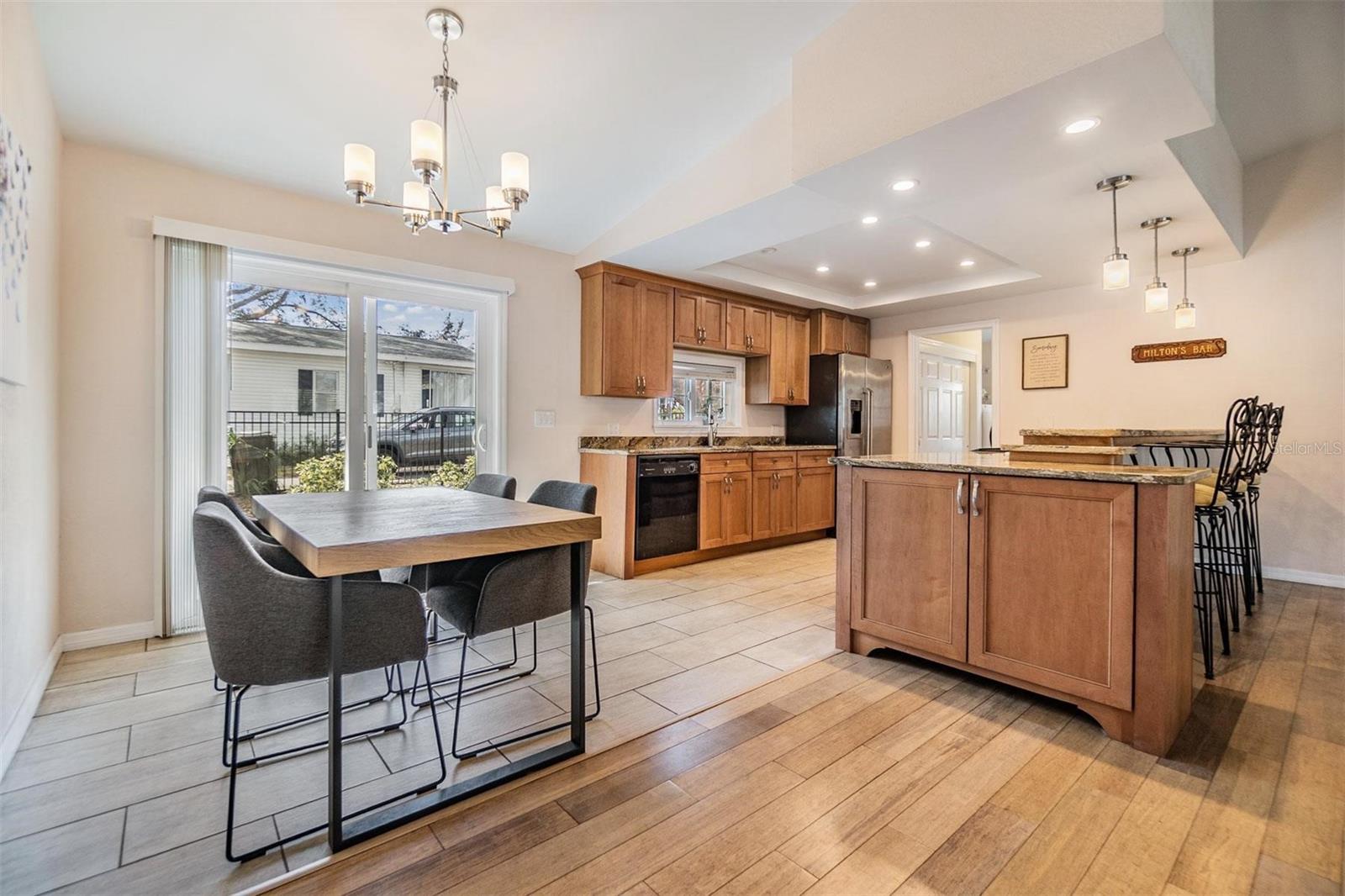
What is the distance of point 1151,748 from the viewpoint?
1974 mm

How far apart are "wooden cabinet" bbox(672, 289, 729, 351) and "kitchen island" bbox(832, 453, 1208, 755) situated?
258cm

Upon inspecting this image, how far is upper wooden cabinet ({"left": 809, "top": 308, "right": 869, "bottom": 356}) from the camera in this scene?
6.10 m

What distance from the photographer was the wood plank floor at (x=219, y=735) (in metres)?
1.48

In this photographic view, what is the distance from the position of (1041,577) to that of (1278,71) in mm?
3617

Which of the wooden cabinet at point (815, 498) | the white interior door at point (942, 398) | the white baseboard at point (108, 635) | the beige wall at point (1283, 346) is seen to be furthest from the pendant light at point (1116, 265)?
the white baseboard at point (108, 635)

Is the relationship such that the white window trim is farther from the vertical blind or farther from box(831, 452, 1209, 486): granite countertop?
the vertical blind

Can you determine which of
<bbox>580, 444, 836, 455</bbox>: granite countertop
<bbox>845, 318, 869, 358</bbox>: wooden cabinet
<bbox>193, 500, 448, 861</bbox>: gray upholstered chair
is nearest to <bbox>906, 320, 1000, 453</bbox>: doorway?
<bbox>845, 318, 869, 358</bbox>: wooden cabinet

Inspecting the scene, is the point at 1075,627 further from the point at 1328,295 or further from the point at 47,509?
the point at 47,509

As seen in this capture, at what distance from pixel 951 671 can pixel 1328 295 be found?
403cm

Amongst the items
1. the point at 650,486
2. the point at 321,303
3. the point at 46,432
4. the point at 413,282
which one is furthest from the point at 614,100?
the point at 46,432

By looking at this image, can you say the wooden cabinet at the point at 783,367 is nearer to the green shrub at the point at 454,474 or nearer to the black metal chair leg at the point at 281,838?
the green shrub at the point at 454,474

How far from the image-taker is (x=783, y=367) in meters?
→ 5.94

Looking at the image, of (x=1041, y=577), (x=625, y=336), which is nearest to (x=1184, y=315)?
(x=1041, y=577)

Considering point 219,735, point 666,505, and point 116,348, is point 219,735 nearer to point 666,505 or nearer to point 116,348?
point 116,348
